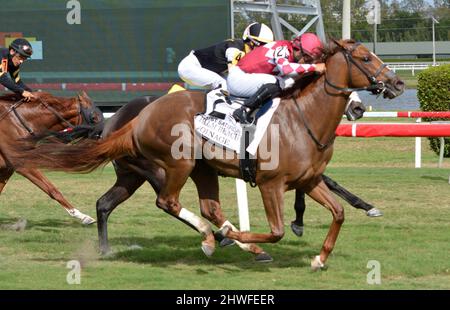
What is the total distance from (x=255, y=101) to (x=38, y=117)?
3634 millimetres

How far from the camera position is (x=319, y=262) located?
6562 mm

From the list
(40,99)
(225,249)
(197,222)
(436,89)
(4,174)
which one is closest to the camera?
(197,222)

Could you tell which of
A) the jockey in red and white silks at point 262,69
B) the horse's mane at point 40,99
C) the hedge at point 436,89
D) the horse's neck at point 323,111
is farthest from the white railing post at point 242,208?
the hedge at point 436,89

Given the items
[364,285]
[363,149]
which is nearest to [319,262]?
[364,285]

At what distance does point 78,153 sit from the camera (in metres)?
7.35

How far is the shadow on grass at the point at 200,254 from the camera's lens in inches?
276

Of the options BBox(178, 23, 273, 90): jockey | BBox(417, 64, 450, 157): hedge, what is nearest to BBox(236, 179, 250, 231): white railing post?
BBox(178, 23, 273, 90): jockey

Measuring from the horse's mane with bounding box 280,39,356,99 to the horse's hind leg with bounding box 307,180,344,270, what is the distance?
76 cm

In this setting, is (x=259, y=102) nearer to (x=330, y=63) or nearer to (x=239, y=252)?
(x=330, y=63)

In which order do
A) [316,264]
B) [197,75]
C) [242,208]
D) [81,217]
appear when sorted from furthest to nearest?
1. [81,217]
2. [242,208]
3. [197,75]
4. [316,264]

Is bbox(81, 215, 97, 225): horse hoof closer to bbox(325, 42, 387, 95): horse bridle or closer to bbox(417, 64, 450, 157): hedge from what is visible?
bbox(325, 42, 387, 95): horse bridle

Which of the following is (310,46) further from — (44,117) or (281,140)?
(44,117)

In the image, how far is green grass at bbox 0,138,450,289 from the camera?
627 cm

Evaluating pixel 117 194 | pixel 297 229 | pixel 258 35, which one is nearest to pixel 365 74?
pixel 258 35
